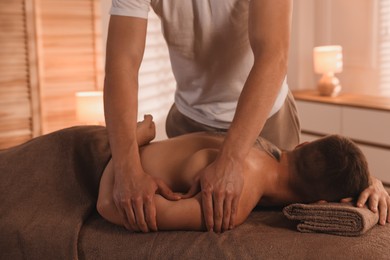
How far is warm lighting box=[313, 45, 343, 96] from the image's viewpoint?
464 centimetres

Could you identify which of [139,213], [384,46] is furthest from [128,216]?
[384,46]

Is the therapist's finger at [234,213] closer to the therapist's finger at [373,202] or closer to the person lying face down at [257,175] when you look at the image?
the person lying face down at [257,175]

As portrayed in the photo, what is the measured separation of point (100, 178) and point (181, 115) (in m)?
0.46

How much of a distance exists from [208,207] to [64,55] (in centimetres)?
286

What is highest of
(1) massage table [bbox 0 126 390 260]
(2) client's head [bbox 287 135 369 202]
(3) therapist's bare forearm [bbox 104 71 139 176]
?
(3) therapist's bare forearm [bbox 104 71 139 176]

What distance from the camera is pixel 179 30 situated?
2057 millimetres

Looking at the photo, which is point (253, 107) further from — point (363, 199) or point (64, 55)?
point (64, 55)

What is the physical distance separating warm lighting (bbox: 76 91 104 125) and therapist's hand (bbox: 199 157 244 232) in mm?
2451

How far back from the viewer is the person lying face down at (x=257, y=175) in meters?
1.69

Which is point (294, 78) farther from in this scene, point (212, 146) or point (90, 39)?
point (212, 146)

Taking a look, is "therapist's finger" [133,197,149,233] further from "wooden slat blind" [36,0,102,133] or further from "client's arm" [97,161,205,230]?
"wooden slat blind" [36,0,102,133]

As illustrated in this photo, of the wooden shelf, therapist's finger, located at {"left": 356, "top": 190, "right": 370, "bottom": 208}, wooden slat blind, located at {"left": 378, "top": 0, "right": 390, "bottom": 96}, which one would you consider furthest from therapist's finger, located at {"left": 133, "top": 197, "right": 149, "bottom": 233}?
wooden slat blind, located at {"left": 378, "top": 0, "right": 390, "bottom": 96}

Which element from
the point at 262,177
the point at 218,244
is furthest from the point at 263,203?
the point at 218,244

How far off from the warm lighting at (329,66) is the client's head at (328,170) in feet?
9.67
